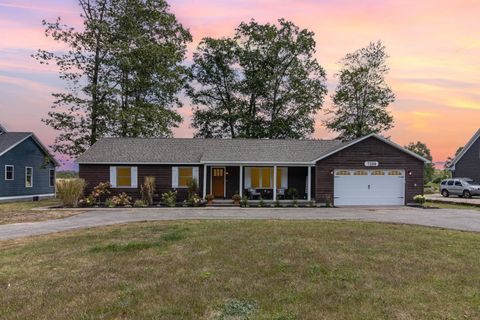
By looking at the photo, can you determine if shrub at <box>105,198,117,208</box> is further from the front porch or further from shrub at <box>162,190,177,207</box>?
the front porch

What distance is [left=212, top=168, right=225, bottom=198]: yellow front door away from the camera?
87.7 feet

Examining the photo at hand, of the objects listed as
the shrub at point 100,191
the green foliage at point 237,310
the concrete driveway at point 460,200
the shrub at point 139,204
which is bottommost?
the concrete driveway at point 460,200

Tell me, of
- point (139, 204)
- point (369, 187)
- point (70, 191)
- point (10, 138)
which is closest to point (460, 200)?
point (369, 187)

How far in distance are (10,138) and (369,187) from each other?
1021 inches

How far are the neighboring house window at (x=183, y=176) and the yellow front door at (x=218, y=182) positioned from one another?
64.6 inches

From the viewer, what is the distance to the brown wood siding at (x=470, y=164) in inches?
1494

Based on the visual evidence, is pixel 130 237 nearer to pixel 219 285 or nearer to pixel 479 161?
pixel 219 285

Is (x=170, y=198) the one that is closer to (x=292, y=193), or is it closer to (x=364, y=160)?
(x=292, y=193)

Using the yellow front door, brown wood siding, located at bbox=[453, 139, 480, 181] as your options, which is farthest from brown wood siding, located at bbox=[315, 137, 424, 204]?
brown wood siding, located at bbox=[453, 139, 480, 181]

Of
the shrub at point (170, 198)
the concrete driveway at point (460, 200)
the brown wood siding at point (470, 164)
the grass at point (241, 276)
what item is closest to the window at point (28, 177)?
the shrub at point (170, 198)

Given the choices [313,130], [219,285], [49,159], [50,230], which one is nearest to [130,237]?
[50,230]

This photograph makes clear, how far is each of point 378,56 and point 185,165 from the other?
28144mm

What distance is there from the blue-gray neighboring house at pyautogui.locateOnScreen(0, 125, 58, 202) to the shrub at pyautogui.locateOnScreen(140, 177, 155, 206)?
10.5m

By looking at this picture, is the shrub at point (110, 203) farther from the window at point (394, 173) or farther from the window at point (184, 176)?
the window at point (394, 173)
